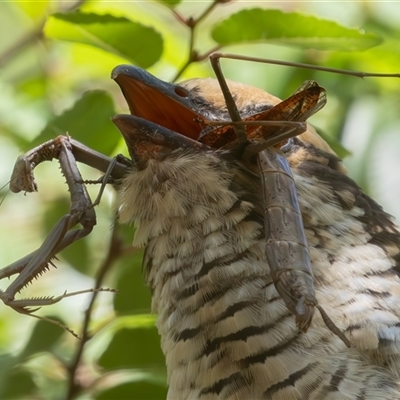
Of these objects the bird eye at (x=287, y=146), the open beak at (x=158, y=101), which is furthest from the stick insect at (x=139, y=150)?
the bird eye at (x=287, y=146)

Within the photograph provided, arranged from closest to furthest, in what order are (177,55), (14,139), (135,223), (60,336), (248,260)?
1. (248,260)
2. (135,223)
3. (60,336)
4. (14,139)
5. (177,55)

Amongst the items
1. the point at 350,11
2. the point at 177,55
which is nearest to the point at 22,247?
the point at 177,55

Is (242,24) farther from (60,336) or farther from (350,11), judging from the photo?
(350,11)

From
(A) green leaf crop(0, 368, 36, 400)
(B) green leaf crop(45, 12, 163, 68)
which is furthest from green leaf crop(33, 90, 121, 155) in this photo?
(A) green leaf crop(0, 368, 36, 400)

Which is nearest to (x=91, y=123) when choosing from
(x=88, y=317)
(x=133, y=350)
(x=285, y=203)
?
(x=88, y=317)

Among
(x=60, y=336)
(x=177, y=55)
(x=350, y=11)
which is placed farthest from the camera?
(x=350, y=11)

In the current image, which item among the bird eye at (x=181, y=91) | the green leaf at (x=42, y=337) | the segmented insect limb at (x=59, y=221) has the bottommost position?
the green leaf at (x=42, y=337)

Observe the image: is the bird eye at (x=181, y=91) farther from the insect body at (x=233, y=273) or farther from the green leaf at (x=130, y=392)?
the green leaf at (x=130, y=392)
